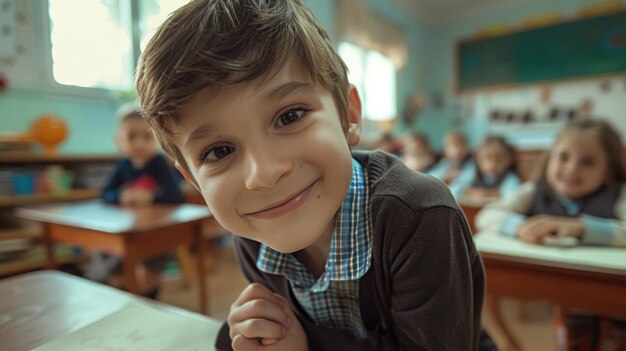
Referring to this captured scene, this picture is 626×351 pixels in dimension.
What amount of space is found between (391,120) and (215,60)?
5266 mm

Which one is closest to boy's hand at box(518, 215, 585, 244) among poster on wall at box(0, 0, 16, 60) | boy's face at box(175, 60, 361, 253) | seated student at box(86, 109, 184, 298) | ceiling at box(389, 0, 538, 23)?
boy's face at box(175, 60, 361, 253)

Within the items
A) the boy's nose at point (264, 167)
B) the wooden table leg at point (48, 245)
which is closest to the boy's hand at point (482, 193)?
the boy's nose at point (264, 167)

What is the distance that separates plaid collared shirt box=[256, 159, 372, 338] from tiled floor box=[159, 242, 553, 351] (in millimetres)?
1234

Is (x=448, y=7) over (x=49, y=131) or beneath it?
over

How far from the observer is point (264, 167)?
361mm

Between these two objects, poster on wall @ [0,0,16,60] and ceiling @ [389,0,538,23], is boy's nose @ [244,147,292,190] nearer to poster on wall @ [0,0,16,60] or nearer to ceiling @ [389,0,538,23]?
poster on wall @ [0,0,16,60]

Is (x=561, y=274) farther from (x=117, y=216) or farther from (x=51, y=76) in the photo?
(x=51, y=76)

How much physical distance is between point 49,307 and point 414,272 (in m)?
0.58

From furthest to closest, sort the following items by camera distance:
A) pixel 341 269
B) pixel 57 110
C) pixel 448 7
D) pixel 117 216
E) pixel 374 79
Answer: pixel 448 7, pixel 374 79, pixel 57 110, pixel 117 216, pixel 341 269

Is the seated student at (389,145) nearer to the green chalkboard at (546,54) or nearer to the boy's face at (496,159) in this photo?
the boy's face at (496,159)

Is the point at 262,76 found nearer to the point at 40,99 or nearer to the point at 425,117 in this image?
the point at 40,99

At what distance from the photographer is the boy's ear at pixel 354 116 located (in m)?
0.50

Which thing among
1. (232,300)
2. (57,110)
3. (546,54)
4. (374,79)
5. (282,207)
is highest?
(546,54)

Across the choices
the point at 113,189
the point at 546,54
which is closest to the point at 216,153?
the point at 113,189
